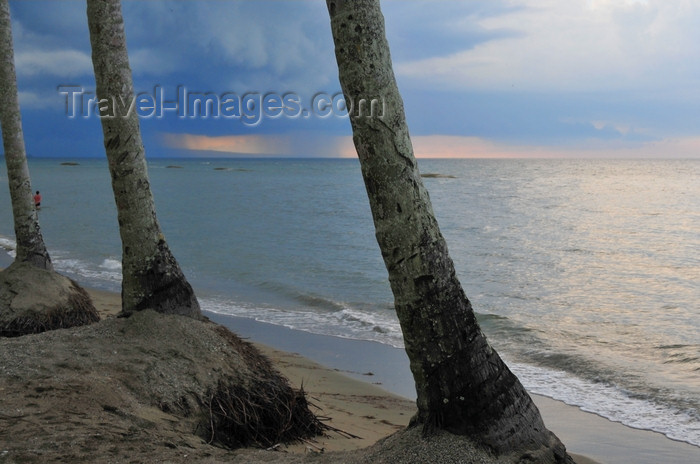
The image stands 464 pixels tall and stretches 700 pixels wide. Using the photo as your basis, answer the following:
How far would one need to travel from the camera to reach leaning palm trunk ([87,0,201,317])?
593cm

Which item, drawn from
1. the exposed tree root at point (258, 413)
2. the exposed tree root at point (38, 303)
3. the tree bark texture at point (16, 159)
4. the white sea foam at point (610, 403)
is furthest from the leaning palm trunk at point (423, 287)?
the tree bark texture at point (16, 159)

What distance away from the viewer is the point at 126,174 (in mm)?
5961

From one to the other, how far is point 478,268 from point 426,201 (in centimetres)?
1400

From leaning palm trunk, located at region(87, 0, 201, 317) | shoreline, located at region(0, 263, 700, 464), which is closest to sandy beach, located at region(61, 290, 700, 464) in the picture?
shoreline, located at region(0, 263, 700, 464)

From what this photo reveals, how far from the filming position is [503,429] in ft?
12.1

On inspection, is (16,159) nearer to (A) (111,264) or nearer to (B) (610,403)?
(B) (610,403)

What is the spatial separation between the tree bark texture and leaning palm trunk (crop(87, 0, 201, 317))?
3.83 meters

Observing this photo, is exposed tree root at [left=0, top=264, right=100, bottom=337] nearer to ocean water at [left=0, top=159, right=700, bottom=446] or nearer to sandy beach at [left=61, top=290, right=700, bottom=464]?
sandy beach at [left=61, top=290, right=700, bottom=464]

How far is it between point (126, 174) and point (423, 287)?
3540 millimetres

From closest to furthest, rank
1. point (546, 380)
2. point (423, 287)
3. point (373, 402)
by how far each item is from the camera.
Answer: point (423, 287) → point (373, 402) → point (546, 380)

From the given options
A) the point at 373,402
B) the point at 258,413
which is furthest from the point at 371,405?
the point at 258,413

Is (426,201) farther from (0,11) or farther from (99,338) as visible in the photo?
(0,11)

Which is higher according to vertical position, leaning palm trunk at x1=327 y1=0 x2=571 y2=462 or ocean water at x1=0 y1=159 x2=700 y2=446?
leaning palm trunk at x1=327 y1=0 x2=571 y2=462

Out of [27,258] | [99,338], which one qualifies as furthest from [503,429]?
[27,258]
